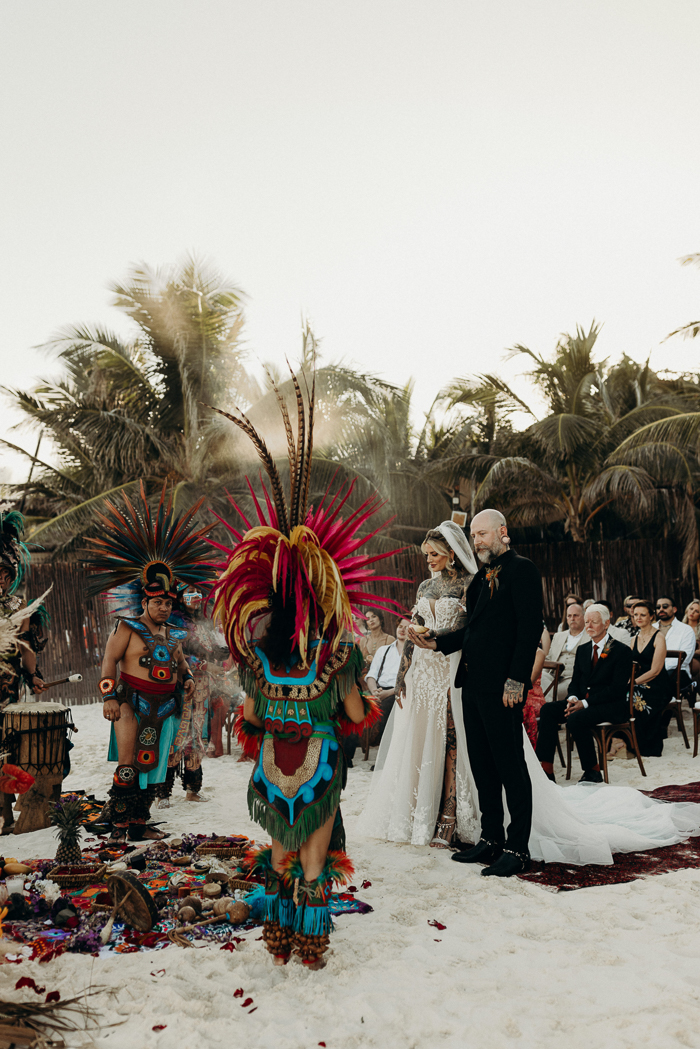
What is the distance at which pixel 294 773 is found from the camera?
353cm

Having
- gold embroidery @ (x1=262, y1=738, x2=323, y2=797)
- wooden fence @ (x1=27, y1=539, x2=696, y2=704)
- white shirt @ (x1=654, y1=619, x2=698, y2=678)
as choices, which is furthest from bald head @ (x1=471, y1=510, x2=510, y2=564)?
wooden fence @ (x1=27, y1=539, x2=696, y2=704)

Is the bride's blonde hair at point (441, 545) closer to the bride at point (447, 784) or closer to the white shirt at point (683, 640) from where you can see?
the bride at point (447, 784)

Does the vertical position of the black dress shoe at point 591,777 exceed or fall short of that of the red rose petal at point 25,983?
it exceeds it

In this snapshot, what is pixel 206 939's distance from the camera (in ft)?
12.2

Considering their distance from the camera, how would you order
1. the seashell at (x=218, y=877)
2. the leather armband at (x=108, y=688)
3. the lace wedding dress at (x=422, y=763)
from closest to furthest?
the seashell at (x=218, y=877) < the lace wedding dress at (x=422, y=763) < the leather armband at (x=108, y=688)

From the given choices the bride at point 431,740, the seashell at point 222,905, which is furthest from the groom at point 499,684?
the seashell at point 222,905

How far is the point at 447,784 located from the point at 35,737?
307cm

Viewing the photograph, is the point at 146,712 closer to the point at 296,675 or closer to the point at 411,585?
the point at 296,675

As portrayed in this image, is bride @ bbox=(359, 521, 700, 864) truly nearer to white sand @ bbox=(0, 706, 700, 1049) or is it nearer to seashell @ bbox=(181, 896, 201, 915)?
white sand @ bbox=(0, 706, 700, 1049)

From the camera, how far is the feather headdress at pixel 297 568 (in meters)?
3.48

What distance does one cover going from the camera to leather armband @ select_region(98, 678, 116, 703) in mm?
5462

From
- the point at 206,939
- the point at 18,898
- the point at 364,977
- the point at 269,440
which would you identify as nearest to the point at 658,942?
the point at 364,977

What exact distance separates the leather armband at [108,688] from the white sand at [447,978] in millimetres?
2102

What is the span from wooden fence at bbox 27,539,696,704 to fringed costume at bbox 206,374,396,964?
10.9 m
